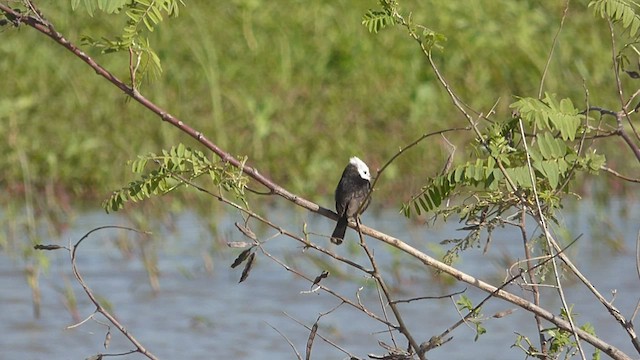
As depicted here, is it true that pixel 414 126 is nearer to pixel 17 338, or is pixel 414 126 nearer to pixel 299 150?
pixel 299 150

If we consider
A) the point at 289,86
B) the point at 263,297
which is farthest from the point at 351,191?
the point at 289,86

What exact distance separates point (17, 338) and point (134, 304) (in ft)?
2.61

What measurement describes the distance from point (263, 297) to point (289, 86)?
3.54 meters

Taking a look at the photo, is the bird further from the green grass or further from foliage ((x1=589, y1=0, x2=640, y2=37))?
the green grass

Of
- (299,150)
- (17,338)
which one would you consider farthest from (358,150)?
(17,338)

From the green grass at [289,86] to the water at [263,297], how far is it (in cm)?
71

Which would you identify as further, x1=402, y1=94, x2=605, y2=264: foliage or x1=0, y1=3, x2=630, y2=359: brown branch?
x1=402, y1=94, x2=605, y2=264: foliage

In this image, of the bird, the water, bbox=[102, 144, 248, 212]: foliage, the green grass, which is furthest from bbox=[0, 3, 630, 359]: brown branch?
Result: the green grass

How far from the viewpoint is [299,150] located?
9727 millimetres

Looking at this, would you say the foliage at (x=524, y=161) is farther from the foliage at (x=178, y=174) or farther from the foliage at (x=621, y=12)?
the foliage at (x=178, y=174)

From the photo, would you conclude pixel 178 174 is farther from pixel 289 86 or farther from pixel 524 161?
pixel 289 86

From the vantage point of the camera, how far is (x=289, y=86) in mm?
10852

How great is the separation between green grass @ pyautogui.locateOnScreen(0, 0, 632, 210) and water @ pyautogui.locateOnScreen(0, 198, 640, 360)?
2.32ft

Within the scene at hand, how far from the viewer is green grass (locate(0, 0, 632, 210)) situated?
9.45 metres
